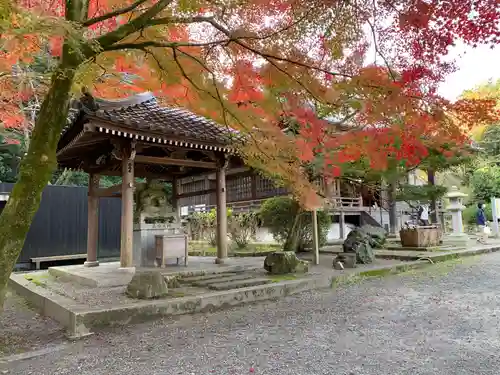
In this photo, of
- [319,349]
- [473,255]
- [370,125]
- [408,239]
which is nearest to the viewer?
[319,349]

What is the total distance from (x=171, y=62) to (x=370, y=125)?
560cm

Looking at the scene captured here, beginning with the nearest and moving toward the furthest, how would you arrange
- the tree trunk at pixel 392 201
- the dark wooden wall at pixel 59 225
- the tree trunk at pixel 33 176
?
1. the tree trunk at pixel 33 176
2. the dark wooden wall at pixel 59 225
3. the tree trunk at pixel 392 201

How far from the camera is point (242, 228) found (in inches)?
633

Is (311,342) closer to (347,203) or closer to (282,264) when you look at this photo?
(282,264)

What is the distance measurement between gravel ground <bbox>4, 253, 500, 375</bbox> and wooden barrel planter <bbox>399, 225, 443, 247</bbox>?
6.67 metres

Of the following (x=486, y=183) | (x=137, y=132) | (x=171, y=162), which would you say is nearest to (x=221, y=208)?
(x=171, y=162)

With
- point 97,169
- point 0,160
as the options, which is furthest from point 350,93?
point 0,160

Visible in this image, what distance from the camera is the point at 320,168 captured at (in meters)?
9.61

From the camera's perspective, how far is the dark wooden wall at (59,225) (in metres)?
12.0

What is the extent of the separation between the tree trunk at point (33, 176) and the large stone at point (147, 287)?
6.80ft

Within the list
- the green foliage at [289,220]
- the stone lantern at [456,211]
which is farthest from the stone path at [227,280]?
the stone lantern at [456,211]

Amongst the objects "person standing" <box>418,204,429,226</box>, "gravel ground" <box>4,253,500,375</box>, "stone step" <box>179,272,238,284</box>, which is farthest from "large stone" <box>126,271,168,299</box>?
"person standing" <box>418,204,429,226</box>

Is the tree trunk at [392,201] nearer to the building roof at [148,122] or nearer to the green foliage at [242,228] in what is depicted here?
the green foliage at [242,228]

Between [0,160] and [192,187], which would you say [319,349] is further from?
[0,160]
